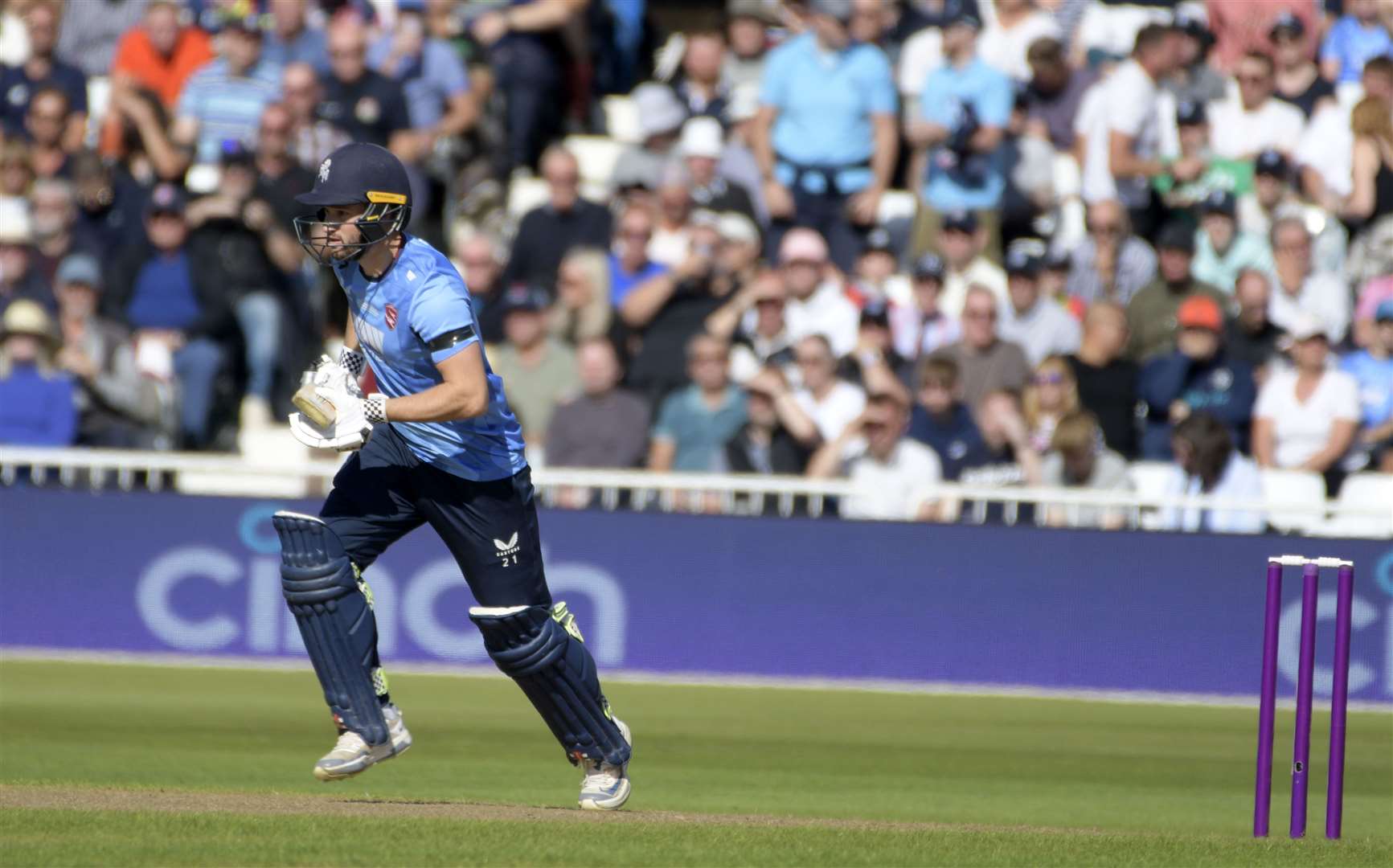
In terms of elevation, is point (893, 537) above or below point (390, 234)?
below

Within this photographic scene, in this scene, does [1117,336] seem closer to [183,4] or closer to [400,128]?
[400,128]

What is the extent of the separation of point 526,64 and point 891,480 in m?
5.31

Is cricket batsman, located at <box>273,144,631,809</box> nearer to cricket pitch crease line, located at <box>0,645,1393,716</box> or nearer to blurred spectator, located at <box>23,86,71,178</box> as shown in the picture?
cricket pitch crease line, located at <box>0,645,1393,716</box>

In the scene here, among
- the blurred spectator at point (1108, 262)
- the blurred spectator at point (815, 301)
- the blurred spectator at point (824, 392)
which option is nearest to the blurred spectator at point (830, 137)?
the blurred spectator at point (815, 301)

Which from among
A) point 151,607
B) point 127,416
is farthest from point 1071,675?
point 127,416

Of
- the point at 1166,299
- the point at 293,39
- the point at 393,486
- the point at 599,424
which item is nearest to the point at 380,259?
the point at 393,486

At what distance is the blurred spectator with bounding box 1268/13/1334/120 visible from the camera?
1561 cm

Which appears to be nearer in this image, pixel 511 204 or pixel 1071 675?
pixel 1071 675

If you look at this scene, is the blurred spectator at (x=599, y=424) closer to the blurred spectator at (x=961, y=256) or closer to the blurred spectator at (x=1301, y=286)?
the blurred spectator at (x=961, y=256)

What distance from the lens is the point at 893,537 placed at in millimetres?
12336

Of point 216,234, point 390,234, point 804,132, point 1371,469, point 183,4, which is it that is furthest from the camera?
point 183,4

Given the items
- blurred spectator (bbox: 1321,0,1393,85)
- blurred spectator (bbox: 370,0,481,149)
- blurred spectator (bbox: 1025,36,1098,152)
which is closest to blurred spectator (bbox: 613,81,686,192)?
blurred spectator (bbox: 370,0,481,149)

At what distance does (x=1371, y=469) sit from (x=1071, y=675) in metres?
2.48

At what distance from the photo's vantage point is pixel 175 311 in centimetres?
1447
